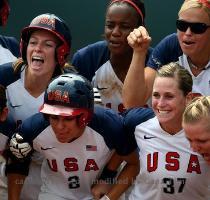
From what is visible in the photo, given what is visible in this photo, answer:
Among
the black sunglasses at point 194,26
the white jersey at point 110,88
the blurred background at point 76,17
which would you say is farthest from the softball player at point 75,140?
the blurred background at point 76,17

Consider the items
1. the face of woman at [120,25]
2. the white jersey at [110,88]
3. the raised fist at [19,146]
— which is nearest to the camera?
the raised fist at [19,146]

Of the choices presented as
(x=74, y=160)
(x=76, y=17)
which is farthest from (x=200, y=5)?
(x=76, y=17)

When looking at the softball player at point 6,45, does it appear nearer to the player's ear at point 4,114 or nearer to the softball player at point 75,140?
the player's ear at point 4,114

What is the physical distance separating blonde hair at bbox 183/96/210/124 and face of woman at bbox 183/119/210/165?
0.02m

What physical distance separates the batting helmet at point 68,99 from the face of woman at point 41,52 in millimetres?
364

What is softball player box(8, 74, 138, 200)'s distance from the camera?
337 cm

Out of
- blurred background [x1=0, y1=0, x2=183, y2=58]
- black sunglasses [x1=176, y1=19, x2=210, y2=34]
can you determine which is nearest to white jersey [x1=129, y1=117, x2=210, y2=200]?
black sunglasses [x1=176, y1=19, x2=210, y2=34]

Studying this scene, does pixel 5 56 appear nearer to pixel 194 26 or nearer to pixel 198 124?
pixel 194 26

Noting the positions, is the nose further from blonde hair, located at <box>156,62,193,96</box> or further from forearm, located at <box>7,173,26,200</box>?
blonde hair, located at <box>156,62,193,96</box>

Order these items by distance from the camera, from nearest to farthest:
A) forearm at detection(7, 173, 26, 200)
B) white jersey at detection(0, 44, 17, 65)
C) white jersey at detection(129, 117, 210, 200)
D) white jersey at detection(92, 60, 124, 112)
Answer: white jersey at detection(129, 117, 210, 200), forearm at detection(7, 173, 26, 200), white jersey at detection(92, 60, 124, 112), white jersey at detection(0, 44, 17, 65)

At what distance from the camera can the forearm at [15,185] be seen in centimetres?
357

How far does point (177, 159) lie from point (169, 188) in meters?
0.17

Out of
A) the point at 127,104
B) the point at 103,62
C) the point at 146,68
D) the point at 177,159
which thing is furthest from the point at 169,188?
the point at 103,62

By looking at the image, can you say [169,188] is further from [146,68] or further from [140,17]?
[140,17]
